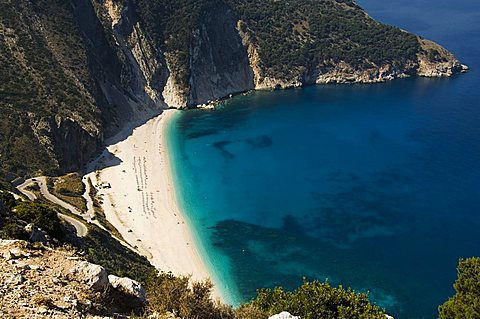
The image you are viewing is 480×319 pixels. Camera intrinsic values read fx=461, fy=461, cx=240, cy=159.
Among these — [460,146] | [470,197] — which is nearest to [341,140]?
[460,146]

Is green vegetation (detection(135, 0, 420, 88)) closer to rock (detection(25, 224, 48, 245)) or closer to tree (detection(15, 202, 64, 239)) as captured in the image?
tree (detection(15, 202, 64, 239))

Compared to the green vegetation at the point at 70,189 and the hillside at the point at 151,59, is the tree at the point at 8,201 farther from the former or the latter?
the hillside at the point at 151,59

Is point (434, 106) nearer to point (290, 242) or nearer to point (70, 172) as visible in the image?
point (290, 242)

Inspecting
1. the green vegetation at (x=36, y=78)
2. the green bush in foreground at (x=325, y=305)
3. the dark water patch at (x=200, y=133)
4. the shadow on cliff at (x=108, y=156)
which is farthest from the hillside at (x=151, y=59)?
the green bush in foreground at (x=325, y=305)

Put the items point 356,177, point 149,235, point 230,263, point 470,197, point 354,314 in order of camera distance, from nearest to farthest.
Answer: point 354,314 < point 230,263 < point 149,235 < point 470,197 < point 356,177

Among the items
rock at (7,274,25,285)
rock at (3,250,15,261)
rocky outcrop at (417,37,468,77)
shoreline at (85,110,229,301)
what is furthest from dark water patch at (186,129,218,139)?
rock at (7,274,25,285)

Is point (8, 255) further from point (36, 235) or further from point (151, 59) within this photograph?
point (151, 59)
